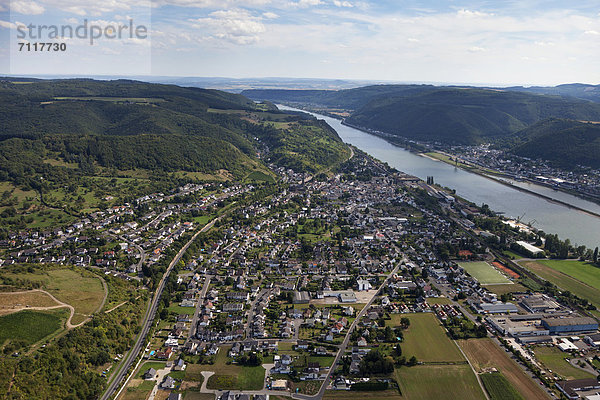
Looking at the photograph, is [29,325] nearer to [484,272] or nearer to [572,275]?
[484,272]

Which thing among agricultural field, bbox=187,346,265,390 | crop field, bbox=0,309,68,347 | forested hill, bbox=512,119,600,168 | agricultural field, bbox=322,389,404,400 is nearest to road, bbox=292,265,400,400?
agricultural field, bbox=322,389,404,400

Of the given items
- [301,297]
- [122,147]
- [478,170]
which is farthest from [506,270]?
[122,147]

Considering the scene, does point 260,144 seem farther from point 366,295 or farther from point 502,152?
point 366,295

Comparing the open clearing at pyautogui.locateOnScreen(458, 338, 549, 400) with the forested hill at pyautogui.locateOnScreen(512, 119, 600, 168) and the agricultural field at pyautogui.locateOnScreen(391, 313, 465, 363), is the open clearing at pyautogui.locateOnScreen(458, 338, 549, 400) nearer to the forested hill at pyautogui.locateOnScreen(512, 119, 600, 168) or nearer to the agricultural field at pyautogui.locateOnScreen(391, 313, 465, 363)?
the agricultural field at pyautogui.locateOnScreen(391, 313, 465, 363)

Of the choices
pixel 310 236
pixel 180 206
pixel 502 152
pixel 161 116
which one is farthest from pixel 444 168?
pixel 161 116

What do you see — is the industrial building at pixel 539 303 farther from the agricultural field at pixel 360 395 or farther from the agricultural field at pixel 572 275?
the agricultural field at pixel 360 395

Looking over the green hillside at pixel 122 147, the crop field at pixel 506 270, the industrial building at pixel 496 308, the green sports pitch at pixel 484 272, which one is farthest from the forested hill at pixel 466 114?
the industrial building at pixel 496 308
